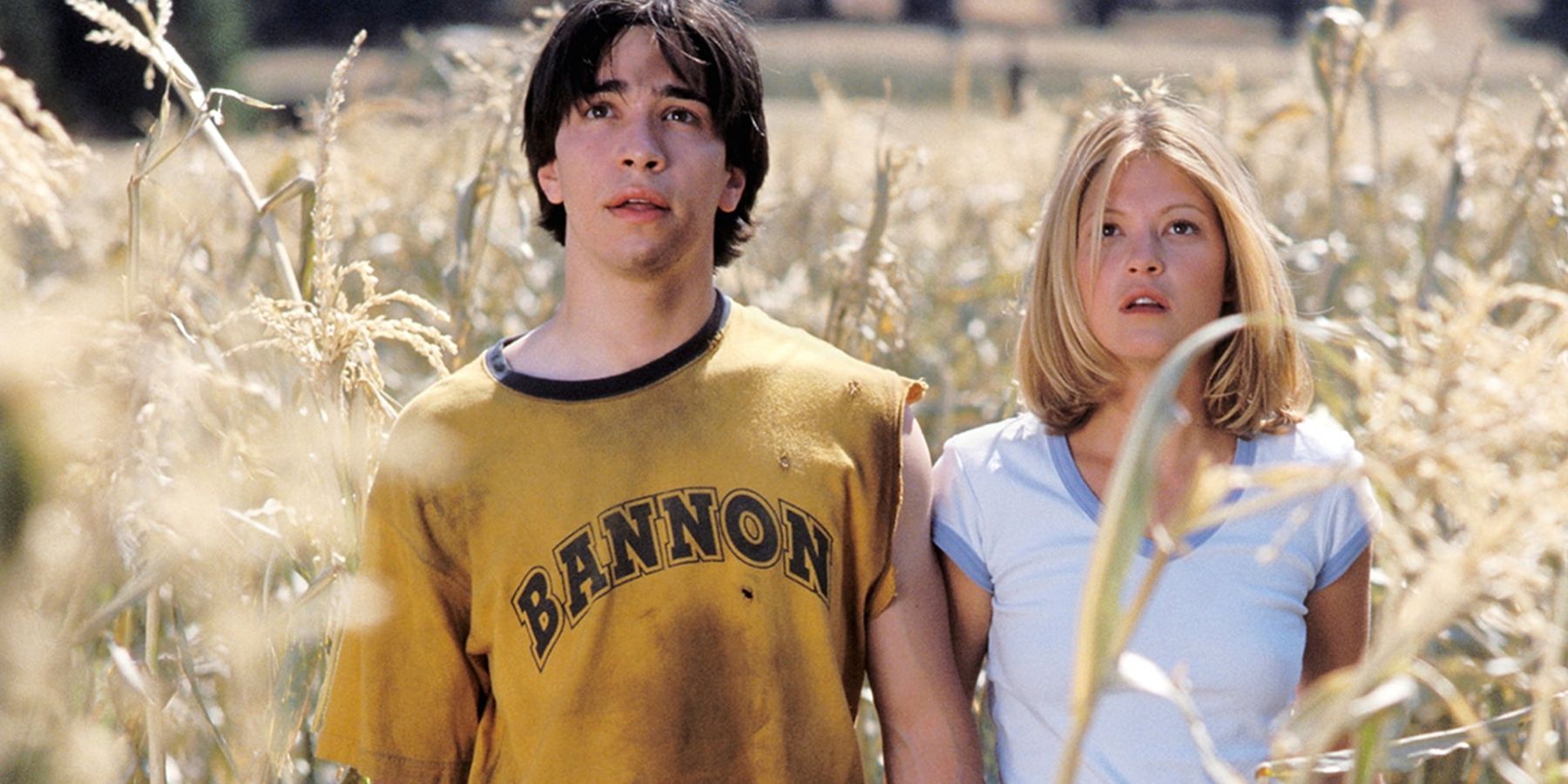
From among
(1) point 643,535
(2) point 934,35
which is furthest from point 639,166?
(2) point 934,35

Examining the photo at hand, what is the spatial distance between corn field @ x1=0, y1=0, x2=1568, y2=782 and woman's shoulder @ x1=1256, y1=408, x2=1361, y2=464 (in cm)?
15

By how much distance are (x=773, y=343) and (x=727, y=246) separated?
0.29m

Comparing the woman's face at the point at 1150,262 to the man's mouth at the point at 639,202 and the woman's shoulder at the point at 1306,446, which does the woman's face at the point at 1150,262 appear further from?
the man's mouth at the point at 639,202

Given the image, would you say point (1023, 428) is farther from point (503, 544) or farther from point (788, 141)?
point (788, 141)

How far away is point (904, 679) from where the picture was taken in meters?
1.80

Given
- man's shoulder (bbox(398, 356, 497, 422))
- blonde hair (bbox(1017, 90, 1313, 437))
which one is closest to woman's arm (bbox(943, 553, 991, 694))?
blonde hair (bbox(1017, 90, 1313, 437))

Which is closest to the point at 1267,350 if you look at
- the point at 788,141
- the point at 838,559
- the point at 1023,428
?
the point at 1023,428

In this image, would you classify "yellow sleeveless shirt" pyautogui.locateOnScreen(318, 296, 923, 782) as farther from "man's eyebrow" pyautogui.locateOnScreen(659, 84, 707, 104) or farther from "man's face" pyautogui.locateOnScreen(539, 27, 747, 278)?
"man's eyebrow" pyautogui.locateOnScreen(659, 84, 707, 104)

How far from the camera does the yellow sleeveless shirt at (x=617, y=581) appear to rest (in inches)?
68.0

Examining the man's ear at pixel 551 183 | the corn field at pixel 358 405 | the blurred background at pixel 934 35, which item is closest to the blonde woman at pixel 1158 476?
the corn field at pixel 358 405

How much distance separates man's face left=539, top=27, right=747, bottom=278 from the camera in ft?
5.75

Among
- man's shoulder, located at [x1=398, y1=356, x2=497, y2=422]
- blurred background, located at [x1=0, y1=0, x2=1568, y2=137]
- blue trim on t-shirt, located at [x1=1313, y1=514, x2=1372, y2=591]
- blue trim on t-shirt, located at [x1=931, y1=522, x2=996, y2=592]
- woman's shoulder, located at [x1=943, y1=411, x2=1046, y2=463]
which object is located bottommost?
blurred background, located at [x1=0, y1=0, x2=1568, y2=137]

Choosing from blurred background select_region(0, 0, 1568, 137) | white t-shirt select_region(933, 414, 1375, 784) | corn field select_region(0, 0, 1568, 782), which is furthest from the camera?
blurred background select_region(0, 0, 1568, 137)

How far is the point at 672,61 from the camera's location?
6.00ft
